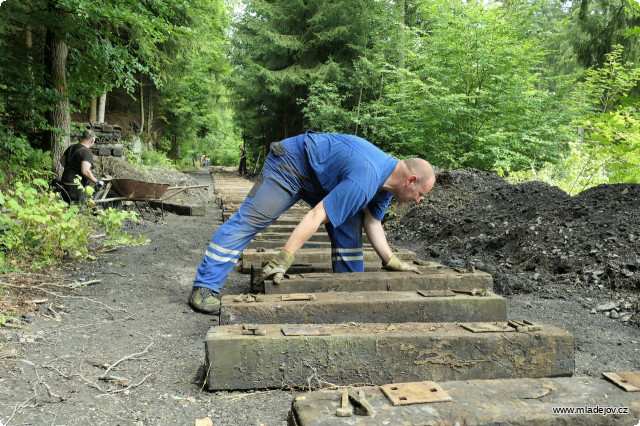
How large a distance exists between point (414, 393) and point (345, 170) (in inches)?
75.1

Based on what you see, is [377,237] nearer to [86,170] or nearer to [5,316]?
[5,316]

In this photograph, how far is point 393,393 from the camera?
1.55 m

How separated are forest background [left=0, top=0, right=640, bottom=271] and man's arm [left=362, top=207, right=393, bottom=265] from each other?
295 cm

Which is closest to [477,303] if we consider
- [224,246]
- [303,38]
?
[224,246]

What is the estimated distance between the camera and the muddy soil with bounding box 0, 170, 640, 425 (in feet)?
7.24

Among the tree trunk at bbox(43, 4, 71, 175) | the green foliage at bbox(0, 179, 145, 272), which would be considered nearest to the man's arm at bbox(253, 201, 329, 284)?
the green foliage at bbox(0, 179, 145, 272)

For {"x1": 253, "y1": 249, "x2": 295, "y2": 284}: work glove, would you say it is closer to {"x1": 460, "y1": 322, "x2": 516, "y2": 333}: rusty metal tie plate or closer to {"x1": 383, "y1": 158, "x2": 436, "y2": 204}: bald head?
{"x1": 383, "y1": 158, "x2": 436, "y2": 204}: bald head

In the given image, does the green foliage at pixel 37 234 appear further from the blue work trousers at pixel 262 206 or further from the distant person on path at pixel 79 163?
the distant person on path at pixel 79 163

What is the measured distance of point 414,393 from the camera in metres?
1.56

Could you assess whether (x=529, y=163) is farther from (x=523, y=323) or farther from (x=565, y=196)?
(x=523, y=323)

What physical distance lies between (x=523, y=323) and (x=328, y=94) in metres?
17.1

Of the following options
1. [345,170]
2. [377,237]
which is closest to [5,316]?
[345,170]

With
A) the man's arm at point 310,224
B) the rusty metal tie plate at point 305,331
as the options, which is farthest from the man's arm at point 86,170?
the rusty metal tie plate at point 305,331

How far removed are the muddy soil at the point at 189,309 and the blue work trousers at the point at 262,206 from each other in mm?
438
